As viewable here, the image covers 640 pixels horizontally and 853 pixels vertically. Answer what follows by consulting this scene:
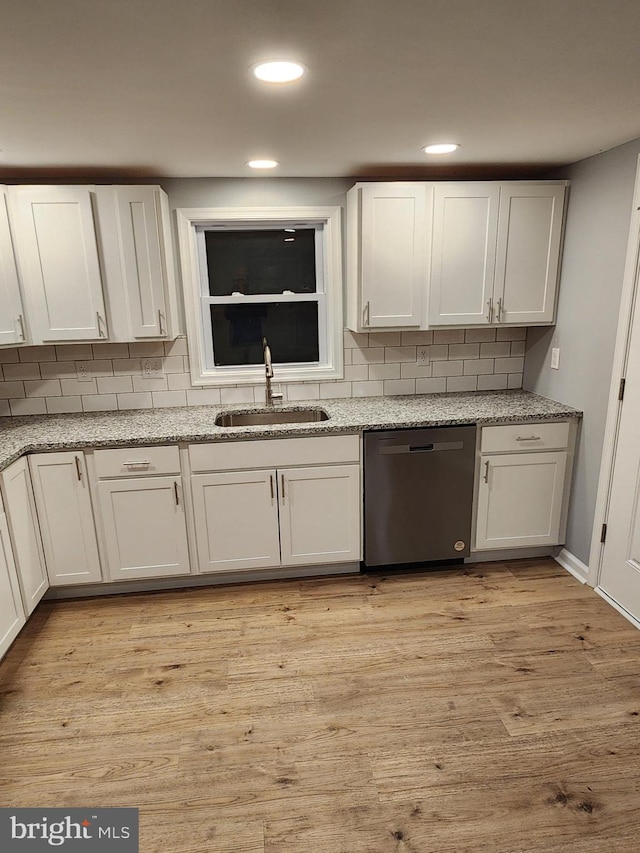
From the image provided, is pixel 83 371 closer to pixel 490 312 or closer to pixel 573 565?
pixel 490 312

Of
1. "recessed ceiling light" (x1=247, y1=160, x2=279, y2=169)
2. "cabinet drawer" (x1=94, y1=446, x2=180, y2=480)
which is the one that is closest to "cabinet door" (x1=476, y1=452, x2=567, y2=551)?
"cabinet drawer" (x1=94, y1=446, x2=180, y2=480)

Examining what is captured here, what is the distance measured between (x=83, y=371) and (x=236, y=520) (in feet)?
4.28

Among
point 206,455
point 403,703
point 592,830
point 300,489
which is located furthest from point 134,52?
point 592,830

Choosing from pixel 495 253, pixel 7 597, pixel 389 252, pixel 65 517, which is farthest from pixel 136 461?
pixel 495 253

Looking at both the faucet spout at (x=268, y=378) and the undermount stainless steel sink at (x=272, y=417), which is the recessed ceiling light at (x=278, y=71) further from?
the undermount stainless steel sink at (x=272, y=417)

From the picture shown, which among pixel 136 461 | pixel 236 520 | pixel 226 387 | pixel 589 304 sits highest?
pixel 589 304

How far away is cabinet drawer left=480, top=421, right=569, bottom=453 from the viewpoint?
110 inches

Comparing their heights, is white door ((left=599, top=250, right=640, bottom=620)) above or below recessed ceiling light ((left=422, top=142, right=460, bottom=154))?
below

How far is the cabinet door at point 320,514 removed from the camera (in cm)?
274

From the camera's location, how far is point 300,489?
108 inches

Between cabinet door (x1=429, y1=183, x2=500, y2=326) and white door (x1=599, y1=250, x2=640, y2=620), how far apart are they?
80 centimetres

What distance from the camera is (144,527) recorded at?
106 inches

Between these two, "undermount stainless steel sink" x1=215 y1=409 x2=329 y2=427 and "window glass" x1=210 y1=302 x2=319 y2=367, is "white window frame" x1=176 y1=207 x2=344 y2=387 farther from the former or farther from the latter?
"undermount stainless steel sink" x1=215 y1=409 x2=329 y2=427

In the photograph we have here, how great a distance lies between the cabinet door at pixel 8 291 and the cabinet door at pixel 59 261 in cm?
4
